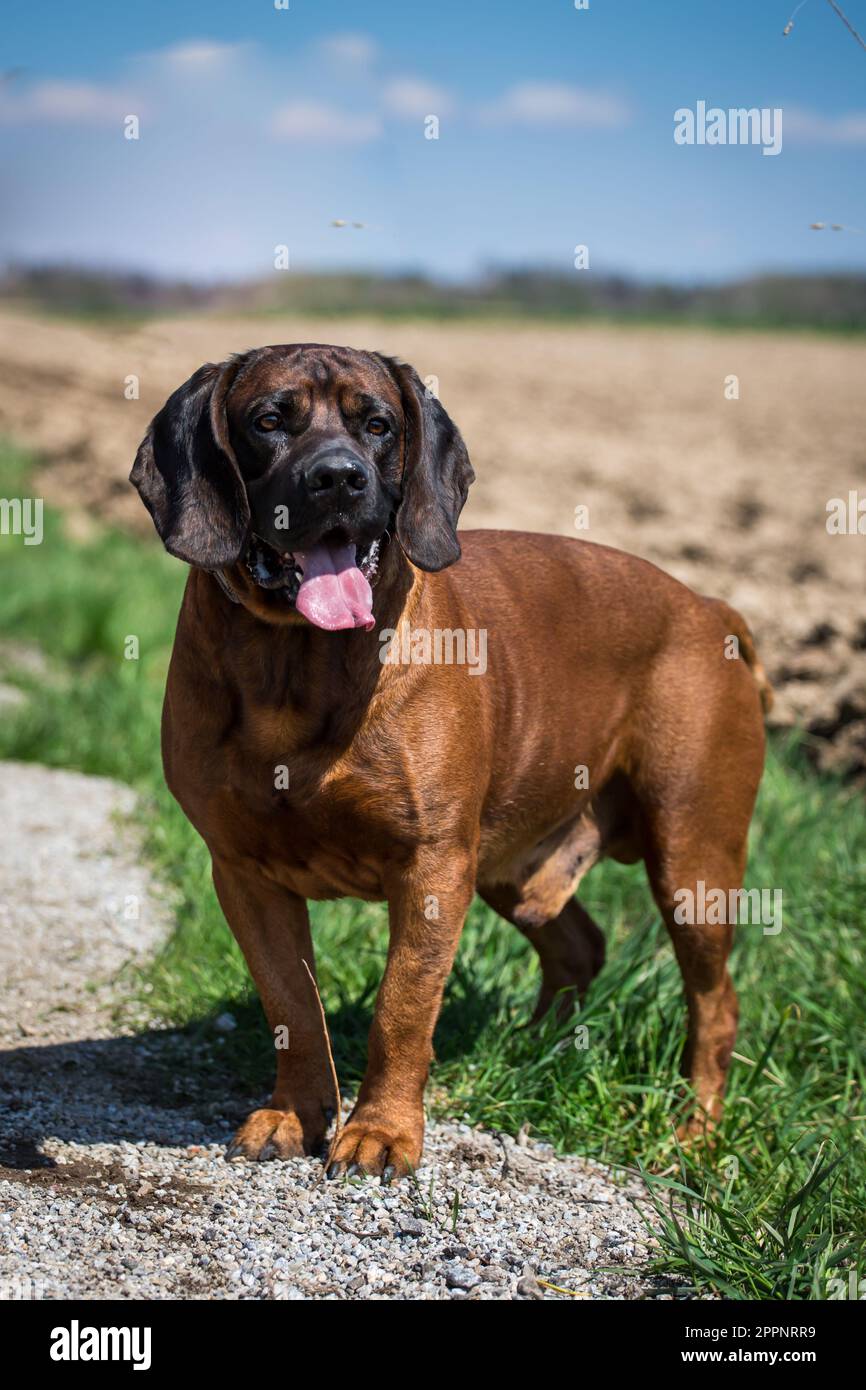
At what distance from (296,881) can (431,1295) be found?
1105mm

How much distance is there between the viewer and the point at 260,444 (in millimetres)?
3590

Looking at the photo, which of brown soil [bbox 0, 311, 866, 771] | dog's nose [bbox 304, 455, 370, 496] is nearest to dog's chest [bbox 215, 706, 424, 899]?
dog's nose [bbox 304, 455, 370, 496]

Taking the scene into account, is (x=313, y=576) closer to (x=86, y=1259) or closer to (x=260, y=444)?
(x=260, y=444)

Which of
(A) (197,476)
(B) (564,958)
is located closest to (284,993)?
(B) (564,958)

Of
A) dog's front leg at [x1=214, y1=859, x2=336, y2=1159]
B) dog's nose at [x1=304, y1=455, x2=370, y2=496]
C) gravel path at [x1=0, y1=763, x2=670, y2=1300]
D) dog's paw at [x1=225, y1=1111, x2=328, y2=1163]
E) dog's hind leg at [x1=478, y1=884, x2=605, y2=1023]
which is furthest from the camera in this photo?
dog's hind leg at [x1=478, y1=884, x2=605, y2=1023]

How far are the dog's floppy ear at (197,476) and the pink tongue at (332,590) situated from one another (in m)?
0.18

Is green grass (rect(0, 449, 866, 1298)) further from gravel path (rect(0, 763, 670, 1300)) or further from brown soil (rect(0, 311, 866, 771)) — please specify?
brown soil (rect(0, 311, 866, 771))

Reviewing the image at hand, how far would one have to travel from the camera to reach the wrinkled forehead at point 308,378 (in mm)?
3594

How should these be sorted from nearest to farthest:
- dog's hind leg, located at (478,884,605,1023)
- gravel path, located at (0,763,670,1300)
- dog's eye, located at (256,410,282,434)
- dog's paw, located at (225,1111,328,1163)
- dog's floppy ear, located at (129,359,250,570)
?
1. gravel path, located at (0,763,670,1300)
2. dog's floppy ear, located at (129,359,250,570)
3. dog's eye, located at (256,410,282,434)
4. dog's paw, located at (225,1111,328,1163)
5. dog's hind leg, located at (478,884,605,1023)

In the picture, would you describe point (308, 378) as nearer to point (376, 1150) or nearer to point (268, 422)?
point (268, 422)

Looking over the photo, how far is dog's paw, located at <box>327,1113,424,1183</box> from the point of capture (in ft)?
11.9

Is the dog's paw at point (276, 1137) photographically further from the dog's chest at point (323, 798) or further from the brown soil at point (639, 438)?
the brown soil at point (639, 438)

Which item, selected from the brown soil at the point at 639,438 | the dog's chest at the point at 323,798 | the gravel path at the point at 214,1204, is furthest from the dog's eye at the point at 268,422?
the brown soil at the point at 639,438

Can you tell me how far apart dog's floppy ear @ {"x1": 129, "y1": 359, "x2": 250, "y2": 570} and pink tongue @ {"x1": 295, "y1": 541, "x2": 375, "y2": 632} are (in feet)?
0.61
